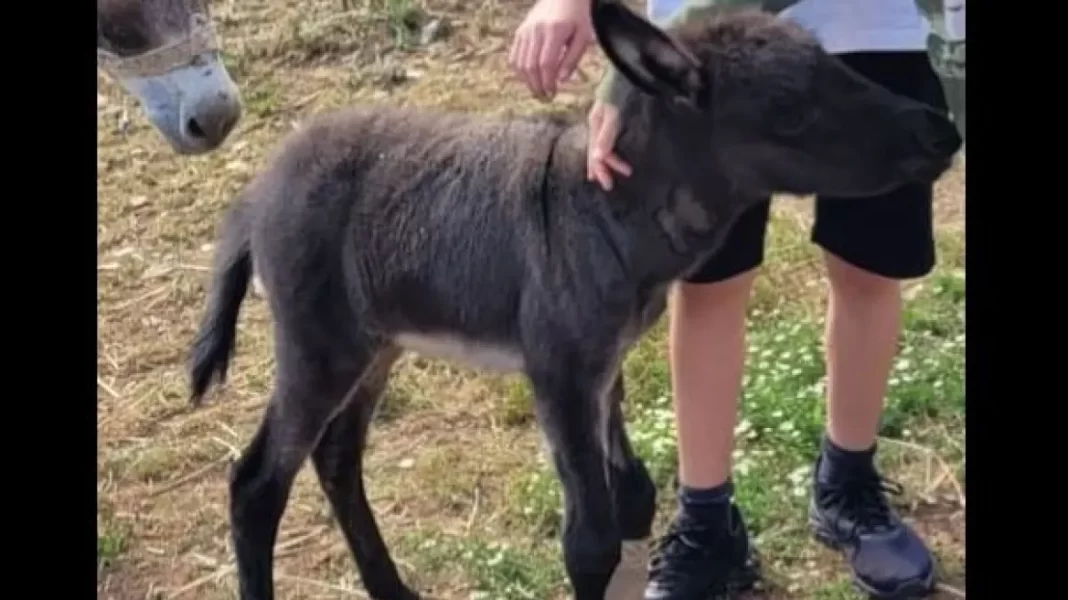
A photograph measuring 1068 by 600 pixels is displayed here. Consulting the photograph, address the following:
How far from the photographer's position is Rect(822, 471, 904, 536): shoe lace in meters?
3.68

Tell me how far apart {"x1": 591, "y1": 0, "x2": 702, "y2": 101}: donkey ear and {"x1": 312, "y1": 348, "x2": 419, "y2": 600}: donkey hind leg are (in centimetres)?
83

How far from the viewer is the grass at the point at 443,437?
12.4 feet

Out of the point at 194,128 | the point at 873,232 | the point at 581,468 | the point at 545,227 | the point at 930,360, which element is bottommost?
the point at 930,360

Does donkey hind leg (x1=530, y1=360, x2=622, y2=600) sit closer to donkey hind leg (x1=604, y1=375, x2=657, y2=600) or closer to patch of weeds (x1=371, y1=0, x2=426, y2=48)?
donkey hind leg (x1=604, y1=375, x2=657, y2=600)

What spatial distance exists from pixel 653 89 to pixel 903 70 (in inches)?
24.2

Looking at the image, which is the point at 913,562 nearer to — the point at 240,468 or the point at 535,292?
the point at 535,292

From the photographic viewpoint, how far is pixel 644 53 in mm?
2732

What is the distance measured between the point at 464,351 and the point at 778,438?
1.19m

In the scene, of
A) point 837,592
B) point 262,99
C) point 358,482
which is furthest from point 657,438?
point 262,99

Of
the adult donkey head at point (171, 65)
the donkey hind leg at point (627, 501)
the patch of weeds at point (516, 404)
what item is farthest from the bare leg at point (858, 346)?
the adult donkey head at point (171, 65)

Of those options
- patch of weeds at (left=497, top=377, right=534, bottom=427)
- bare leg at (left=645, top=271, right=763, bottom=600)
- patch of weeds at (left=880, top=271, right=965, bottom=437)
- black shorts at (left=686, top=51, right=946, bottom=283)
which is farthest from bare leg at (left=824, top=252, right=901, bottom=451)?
patch of weeds at (left=497, top=377, right=534, bottom=427)

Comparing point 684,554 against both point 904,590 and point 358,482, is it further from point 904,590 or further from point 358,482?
point 358,482
